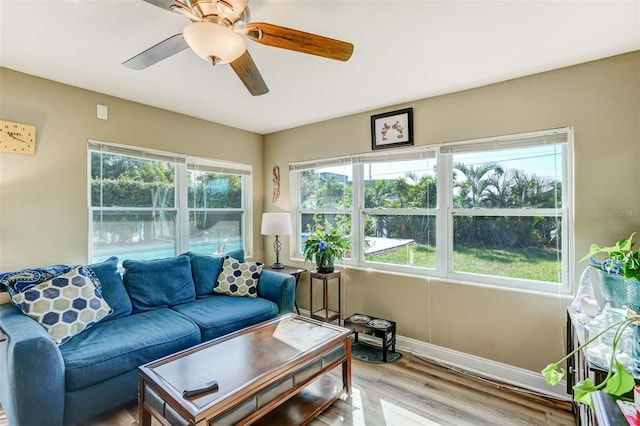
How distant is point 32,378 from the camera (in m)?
1.69

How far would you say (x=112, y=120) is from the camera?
9.45 feet

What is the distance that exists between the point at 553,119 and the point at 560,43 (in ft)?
1.87

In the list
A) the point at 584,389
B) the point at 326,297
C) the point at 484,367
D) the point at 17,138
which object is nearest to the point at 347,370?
the point at 326,297

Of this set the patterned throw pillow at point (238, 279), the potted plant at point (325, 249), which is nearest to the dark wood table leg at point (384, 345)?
the potted plant at point (325, 249)

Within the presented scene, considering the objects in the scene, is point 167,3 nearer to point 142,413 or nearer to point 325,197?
point 142,413

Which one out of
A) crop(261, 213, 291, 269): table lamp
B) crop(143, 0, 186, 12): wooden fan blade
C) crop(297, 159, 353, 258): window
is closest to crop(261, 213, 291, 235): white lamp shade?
crop(261, 213, 291, 269): table lamp

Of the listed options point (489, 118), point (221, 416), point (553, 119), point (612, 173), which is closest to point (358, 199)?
point (489, 118)

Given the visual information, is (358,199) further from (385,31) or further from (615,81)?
(615,81)

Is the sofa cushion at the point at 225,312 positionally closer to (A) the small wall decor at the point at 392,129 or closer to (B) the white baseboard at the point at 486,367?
(B) the white baseboard at the point at 486,367

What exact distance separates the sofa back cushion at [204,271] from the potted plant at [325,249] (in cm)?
96

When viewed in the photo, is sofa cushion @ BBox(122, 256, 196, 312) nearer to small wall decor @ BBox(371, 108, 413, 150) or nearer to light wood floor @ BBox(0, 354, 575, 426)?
light wood floor @ BBox(0, 354, 575, 426)

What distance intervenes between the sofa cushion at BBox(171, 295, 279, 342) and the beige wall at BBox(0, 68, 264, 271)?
1065 millimetres

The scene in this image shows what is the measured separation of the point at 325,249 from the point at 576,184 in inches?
84.3

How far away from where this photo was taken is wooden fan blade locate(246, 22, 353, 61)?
1446 mm
